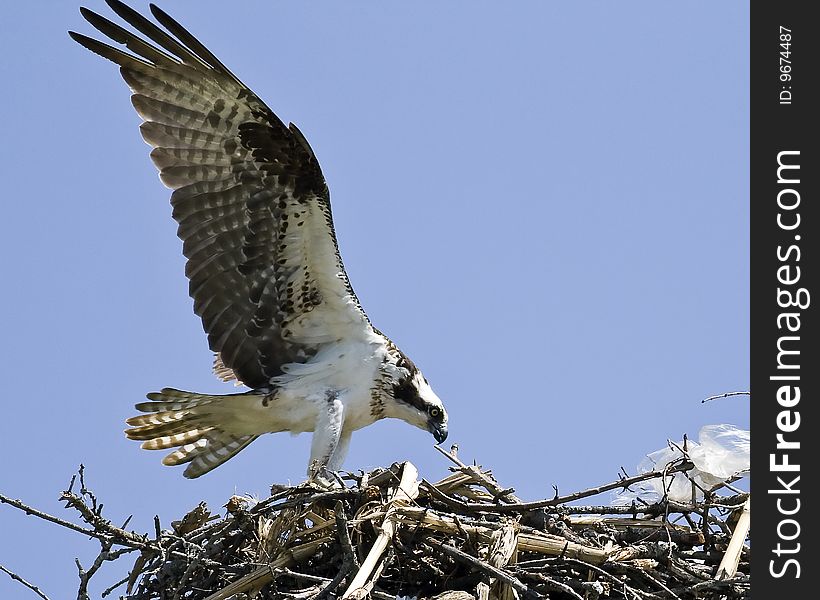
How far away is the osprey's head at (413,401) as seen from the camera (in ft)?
18.9

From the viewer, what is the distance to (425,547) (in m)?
4.13

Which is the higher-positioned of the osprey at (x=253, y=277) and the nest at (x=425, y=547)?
the osprey at (x=253, y=277)

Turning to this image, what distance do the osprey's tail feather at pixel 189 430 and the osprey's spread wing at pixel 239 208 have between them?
28 centimetres

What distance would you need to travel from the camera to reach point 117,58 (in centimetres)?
557

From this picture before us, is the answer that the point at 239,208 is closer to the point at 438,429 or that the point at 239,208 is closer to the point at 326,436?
the point at 326,436

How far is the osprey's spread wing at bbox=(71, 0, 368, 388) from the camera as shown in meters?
5.57

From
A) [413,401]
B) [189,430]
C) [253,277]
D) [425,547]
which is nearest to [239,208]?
[253,277]

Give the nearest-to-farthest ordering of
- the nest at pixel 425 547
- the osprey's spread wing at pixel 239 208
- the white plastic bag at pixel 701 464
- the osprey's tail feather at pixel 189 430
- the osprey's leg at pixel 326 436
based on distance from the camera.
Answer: the nest at pixel 425 547, the white plastic bag at pixel 701 464, the osprey's leg at pixel 326 436, the osprey's spread wing at pixel 239 208, the osprey's tail feather at pixel 189 430

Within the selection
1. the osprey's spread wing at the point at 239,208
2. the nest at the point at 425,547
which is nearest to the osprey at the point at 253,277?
the osprey's spread wing at the point at 239,208

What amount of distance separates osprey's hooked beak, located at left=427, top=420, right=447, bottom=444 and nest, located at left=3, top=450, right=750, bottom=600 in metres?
1.33

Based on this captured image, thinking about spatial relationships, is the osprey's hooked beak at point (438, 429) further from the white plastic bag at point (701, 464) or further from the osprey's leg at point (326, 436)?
the white plastic bag at point (701, 464)
